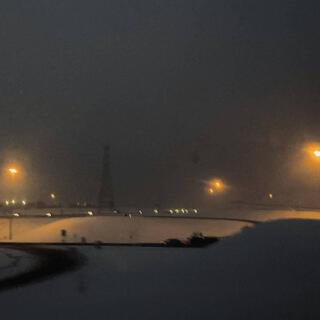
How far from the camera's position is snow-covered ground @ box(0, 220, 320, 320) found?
1212cm

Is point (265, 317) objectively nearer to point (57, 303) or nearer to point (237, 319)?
point (237, 319)

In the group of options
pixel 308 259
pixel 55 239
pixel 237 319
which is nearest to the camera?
pixel 237 319

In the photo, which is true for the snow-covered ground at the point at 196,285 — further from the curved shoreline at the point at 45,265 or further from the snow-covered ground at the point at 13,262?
the snow-covered ground at the point at 13,262

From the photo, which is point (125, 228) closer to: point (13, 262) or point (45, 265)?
point (13, 262)

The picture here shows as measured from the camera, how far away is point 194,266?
18047 mm

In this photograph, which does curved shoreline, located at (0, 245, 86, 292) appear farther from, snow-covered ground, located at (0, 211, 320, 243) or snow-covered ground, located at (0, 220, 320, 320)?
snow-covered ground, located at (0, 211, 320, 243)

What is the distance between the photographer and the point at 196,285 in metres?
14.9

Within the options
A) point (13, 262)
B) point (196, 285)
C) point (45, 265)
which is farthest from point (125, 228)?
point (196, 285)

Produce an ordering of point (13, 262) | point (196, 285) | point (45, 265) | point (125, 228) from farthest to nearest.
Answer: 1. point (125, 228)
2. point (13, 262)
3. point (45, 265)
4. point (196, 285)

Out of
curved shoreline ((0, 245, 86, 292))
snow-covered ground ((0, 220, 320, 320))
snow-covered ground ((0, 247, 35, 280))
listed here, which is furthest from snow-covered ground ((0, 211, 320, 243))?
snow-covered ground ((0, 220, 320, 320))

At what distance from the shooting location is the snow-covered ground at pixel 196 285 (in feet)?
39.8

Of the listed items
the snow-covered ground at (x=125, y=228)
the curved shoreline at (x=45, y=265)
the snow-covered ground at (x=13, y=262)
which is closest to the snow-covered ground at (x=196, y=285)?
the curved shoreline at (x=45, y=265)

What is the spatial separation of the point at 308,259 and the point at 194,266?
2998 mm

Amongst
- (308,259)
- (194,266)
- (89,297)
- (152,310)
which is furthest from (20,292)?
(308,259)
